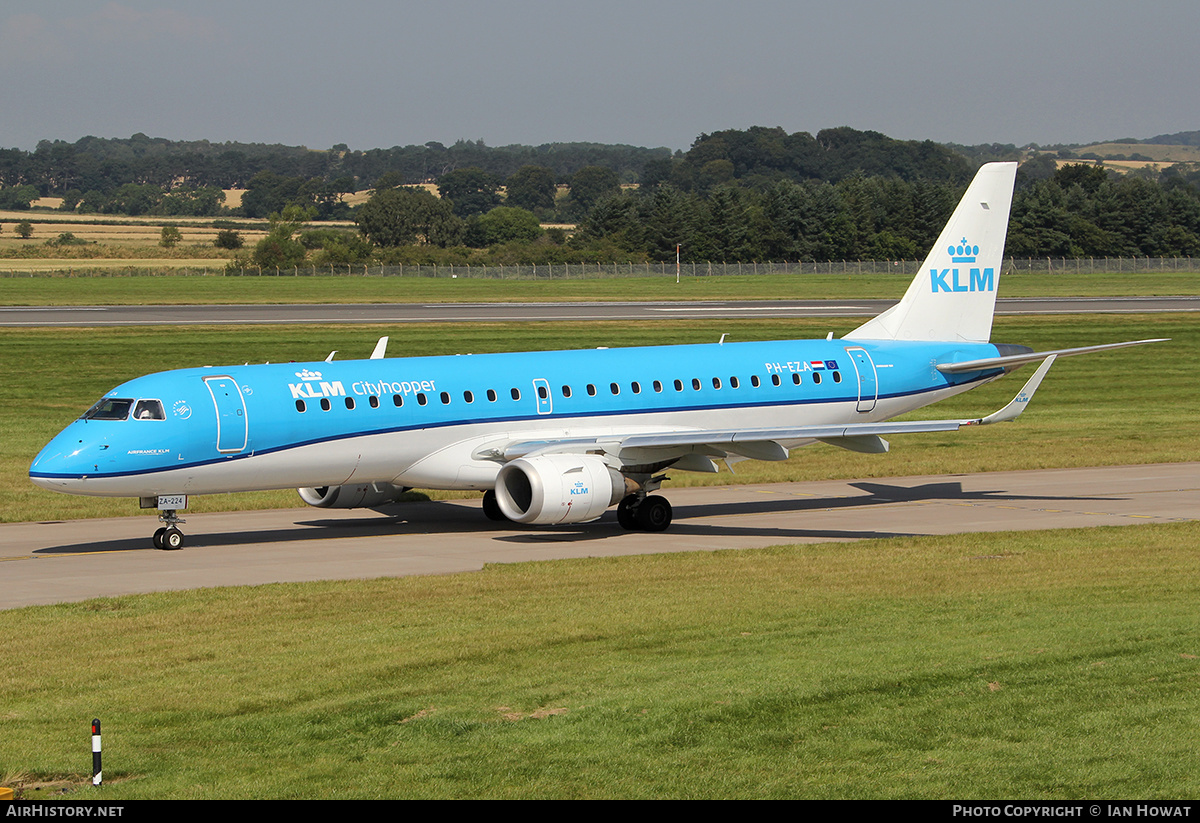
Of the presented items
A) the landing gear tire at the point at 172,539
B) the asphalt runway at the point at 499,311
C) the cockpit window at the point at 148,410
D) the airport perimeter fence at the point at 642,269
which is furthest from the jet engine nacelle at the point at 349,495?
the airport perimeter fence at the point at 642,269

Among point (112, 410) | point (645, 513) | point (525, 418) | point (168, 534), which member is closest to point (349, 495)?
point (525, 418)

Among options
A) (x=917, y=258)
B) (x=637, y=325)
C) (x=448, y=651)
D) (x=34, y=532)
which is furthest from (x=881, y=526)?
(x=917, y=258)

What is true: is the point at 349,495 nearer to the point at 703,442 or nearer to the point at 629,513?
the point at 629,513

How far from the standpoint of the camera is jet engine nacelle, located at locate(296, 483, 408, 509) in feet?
111

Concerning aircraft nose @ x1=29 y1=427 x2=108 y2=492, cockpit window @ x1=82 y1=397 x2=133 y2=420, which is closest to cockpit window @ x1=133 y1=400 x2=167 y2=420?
cockpit window @ x1=82 y1=397 x2=133 y2=420

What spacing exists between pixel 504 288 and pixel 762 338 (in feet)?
189

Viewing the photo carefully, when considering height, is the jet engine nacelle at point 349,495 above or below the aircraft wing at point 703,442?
A: below

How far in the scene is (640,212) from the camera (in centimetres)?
18188

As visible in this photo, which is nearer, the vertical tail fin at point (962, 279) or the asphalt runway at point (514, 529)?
the asphalt runway at point (514, 529)

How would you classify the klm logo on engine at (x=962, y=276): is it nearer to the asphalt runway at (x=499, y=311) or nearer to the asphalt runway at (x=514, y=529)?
the asphalt runway at (x=514, y=529)

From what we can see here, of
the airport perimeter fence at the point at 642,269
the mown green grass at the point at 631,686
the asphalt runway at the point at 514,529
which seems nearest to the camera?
the mown green grass at the point at 631,686

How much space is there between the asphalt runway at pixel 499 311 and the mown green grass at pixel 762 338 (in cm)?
523

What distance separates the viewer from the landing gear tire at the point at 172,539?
29.5m

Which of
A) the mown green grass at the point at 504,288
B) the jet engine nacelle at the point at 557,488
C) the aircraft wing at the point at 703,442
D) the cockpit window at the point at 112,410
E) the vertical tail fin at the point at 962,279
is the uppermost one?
the vertical tail fin at the point at 962,279
